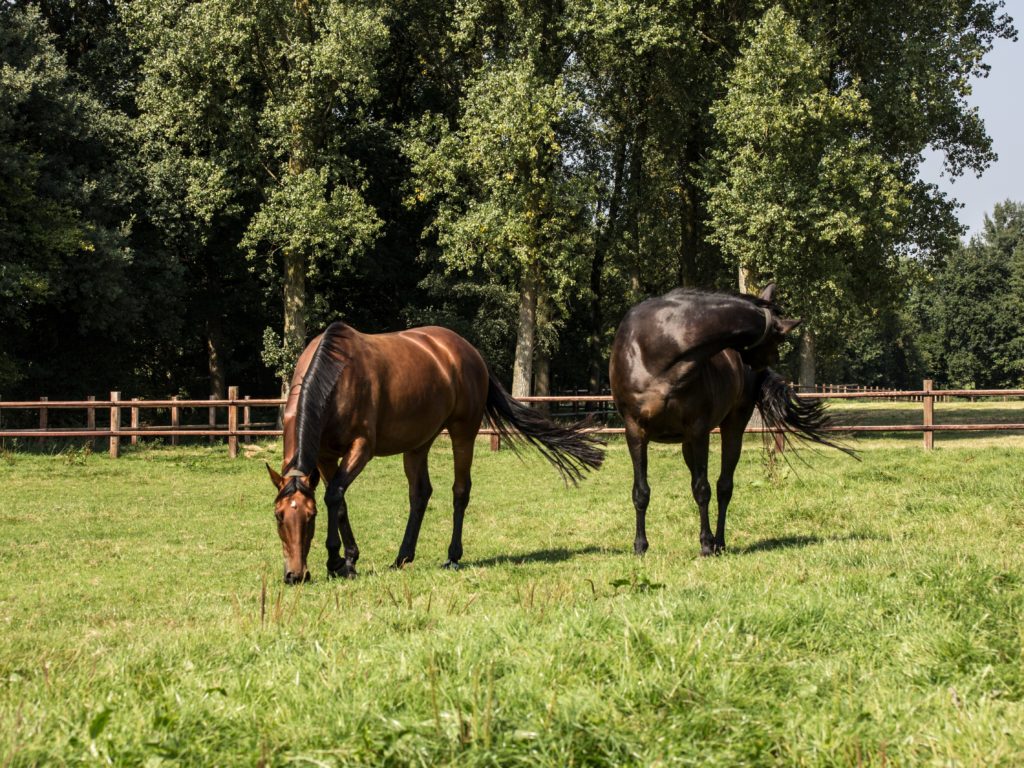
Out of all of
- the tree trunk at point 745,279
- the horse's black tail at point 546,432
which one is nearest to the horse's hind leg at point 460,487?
the horse's black tail at point 546,432

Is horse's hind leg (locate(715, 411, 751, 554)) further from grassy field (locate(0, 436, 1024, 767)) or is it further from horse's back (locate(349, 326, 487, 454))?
horse's back (locate(349, 326, 487, 454))

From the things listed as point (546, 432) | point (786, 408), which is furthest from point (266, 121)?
point (786, 408)

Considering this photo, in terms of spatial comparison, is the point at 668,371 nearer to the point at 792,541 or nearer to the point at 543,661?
the point at 792,541

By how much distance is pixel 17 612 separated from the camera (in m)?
7.08

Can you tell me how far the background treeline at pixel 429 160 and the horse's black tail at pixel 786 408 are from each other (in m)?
16.3

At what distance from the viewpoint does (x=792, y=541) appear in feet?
31.0

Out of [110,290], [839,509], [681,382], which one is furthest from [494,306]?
[681,382]

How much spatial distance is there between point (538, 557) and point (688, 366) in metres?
2.29

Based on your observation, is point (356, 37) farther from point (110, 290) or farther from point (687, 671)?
point (687, 671)

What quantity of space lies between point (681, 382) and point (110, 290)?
2033 cm

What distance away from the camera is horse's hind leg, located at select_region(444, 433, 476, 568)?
9125 mm

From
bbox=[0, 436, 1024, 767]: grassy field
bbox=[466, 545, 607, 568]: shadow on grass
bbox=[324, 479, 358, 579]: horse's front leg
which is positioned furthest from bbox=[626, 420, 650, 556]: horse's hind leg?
bbox=[324, 479, 358, 579]: horse's front leg

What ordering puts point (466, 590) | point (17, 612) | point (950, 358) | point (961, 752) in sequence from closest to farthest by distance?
point (961, 752)
point (466, 590)
point (17, 612)
point (950, 358)

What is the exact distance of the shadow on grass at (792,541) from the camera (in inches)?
346
